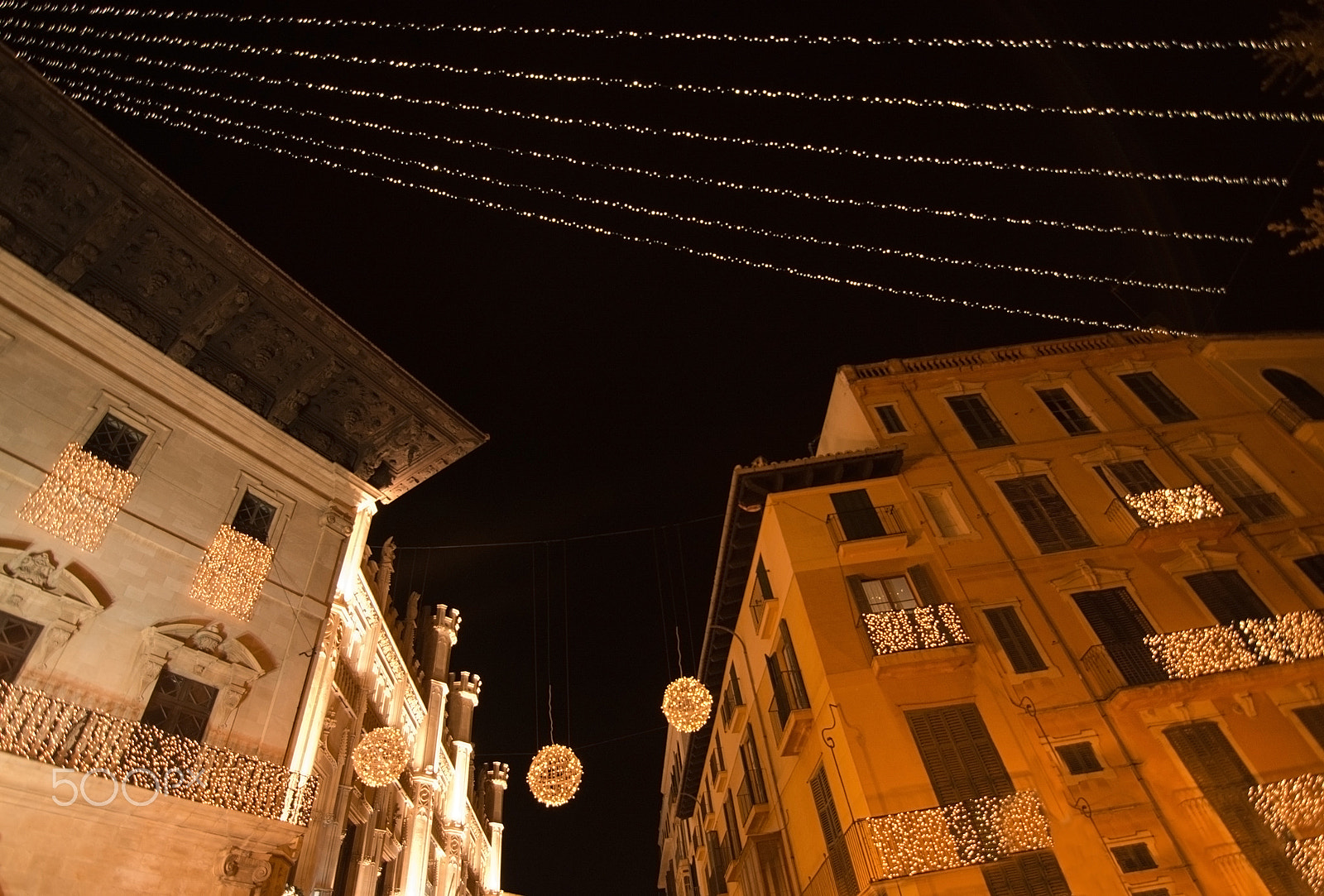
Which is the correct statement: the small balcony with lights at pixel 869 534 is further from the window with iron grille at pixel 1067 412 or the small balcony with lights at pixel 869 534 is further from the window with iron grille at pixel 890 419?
the window with iron grille at pixel 1067 412

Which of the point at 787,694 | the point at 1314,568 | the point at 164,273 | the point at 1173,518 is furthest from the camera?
the point at 787,694

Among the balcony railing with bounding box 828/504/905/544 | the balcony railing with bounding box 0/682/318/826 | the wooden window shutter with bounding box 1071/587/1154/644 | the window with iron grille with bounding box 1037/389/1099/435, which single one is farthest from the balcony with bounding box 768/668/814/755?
the window with iron grille with bounding box 1037/389/1099/435

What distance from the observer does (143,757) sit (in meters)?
10.9

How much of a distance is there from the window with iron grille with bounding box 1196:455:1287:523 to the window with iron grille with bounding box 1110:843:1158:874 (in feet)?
30.0

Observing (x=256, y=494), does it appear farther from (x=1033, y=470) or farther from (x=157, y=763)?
(x=1033, y=470)

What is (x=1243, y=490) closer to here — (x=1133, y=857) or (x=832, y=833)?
(x=1133, y=857)

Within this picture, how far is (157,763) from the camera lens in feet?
35.7

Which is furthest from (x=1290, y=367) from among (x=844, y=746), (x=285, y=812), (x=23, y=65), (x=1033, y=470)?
(x=23, y=65)

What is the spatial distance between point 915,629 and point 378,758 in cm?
1137

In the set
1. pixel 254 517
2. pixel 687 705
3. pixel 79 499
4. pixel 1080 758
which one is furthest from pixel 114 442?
pixel 1080 758

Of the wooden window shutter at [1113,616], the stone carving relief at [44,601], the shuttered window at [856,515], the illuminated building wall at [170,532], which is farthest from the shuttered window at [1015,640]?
the stone carving relief at [44,601]

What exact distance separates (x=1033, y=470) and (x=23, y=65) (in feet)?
75.3

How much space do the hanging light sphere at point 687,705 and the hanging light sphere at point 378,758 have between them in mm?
5326

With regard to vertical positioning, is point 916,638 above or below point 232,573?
below
